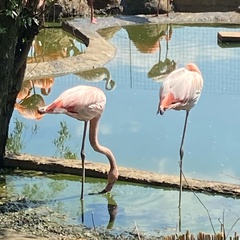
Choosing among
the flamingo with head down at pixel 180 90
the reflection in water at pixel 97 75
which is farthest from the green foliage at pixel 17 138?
the reflection in water at pixel 97 75

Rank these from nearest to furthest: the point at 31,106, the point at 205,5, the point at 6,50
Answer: the point at 6,50
the point at 31,106
the point at 205,5

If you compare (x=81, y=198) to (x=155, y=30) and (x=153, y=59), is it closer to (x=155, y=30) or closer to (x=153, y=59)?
(x=153, y=59)

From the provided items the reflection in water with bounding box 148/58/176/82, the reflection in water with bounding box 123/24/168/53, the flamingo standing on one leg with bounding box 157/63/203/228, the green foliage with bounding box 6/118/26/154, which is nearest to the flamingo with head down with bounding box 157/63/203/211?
the flamingo standing on one leg with bounding box 157/63/203/228

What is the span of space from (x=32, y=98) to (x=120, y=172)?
284cm

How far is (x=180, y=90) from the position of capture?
496 cm

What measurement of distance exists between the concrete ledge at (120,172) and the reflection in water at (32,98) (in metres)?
1.40

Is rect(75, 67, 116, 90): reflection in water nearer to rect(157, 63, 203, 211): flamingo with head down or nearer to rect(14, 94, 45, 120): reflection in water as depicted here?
rect(14, 94, 45, 120): reflection in water

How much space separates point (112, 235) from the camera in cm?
434

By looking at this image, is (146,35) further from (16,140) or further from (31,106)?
(16,140)

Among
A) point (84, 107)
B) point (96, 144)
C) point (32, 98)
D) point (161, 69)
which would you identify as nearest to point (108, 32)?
point (161, 69)

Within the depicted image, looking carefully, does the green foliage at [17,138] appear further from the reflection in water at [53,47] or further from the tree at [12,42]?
the reflection in water at [53,47]

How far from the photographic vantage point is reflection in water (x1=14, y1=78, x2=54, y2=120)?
23.7ft

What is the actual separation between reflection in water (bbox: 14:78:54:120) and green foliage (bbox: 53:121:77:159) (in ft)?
→ 1.63

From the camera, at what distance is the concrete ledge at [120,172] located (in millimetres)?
5070
